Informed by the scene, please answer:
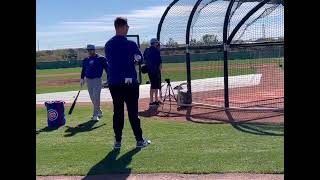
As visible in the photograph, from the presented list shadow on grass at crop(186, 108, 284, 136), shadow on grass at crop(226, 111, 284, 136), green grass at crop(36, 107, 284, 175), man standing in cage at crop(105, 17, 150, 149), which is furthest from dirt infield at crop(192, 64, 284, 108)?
man standing in cage at crop(105, 17, 150, 149)

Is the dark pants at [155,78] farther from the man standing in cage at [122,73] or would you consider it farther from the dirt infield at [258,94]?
the man standing in cage at [122,73]

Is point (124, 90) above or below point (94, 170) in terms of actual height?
above

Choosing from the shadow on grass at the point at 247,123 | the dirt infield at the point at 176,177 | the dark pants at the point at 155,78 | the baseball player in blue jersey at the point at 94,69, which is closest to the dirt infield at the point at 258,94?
the shadow on grass at the point at 247,123

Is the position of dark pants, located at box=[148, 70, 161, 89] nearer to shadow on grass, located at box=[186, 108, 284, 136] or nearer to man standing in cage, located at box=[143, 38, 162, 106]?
man standing in cage, located at box=[143, 38, 162, 106]

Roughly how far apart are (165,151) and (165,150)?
0.32 feet

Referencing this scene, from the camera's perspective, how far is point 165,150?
8.02 meters

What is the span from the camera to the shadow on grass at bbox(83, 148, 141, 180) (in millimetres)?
6355

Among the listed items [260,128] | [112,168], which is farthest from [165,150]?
[260,128]

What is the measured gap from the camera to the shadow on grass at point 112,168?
20.9 feet
